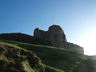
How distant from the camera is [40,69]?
80.1ft

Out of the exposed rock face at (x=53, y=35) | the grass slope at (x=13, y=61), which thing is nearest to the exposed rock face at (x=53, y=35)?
the exposed rock face at (x=53, y=35)

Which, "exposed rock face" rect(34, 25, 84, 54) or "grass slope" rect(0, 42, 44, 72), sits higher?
"exposed rock face" rect(34, 25, 84, 54)

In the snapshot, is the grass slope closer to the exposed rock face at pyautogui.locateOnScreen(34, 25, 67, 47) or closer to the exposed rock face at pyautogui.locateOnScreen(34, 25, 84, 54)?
the exposed rock face at pyautogui.locateOnScreen(34, 25, 67, 47)

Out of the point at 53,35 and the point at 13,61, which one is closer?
the point at 13,61

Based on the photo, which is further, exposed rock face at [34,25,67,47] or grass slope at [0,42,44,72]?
exposed rock face at [34,25,67,47]

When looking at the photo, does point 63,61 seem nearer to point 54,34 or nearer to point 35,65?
point 35,65

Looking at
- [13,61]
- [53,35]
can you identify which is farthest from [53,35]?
[13,61]

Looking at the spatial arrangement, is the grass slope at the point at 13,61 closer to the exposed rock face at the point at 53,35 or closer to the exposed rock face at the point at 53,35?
the exposed rock face at the point at 53,35

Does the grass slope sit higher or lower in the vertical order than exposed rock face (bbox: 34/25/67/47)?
lower

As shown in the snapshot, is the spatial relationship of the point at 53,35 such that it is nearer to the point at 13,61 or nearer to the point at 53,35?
the point at 53,35

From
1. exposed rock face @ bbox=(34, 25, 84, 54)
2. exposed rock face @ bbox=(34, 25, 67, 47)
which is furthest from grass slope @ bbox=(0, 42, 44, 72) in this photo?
exposed rock face @ bbox=(34, 25, 84, 54)

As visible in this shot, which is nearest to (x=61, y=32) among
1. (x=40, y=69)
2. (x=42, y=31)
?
(x=42, y=31)

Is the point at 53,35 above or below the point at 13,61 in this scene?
above

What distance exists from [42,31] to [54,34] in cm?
920
